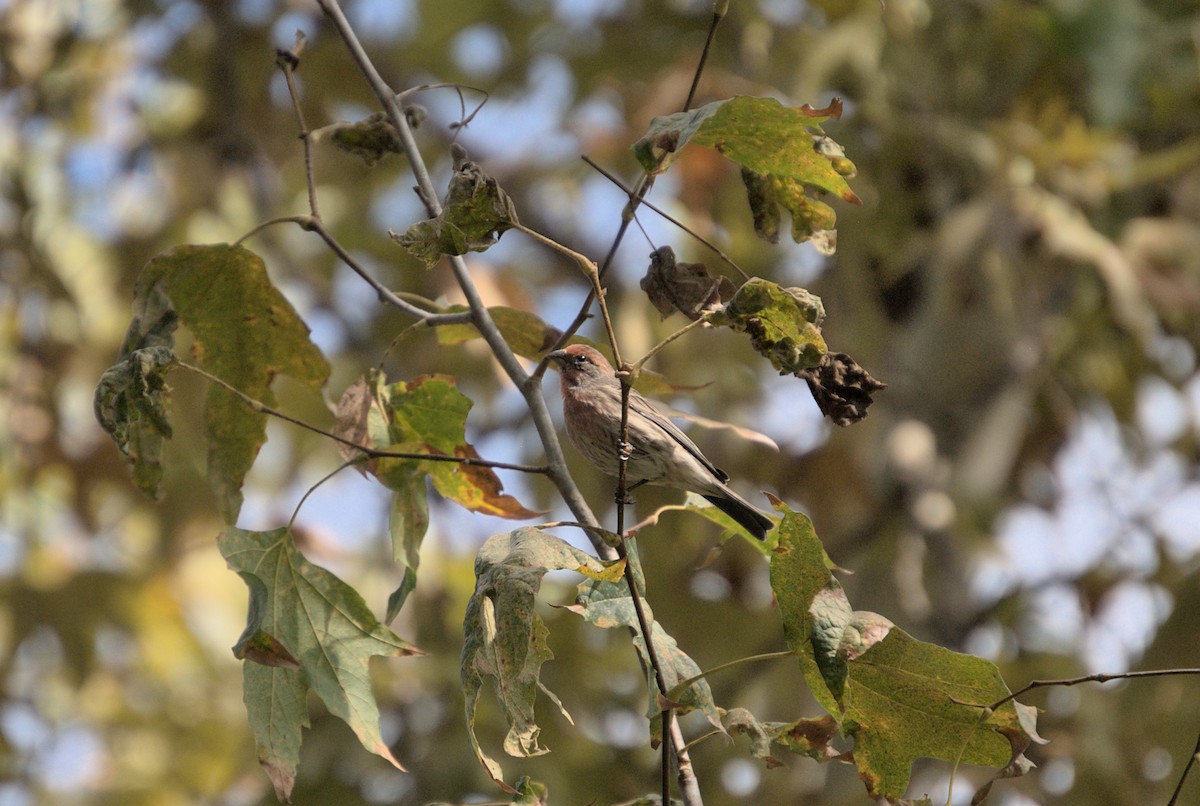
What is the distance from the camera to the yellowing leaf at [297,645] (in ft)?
9.50

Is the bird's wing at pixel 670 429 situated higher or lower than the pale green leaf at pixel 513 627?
lower

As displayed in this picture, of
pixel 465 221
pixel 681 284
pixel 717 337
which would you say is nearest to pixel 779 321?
pixel 681 284

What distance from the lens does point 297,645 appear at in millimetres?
3064

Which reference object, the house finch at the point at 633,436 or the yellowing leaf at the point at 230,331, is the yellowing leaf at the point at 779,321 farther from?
the house finch at the point at 633,436

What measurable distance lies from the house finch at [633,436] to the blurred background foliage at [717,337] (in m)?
2.73

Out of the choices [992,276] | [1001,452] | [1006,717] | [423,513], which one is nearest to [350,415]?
[423,513]

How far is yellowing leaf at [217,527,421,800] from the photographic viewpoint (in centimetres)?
290

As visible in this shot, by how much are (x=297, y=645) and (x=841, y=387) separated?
1.47m

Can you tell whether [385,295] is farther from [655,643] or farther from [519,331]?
[655,643]

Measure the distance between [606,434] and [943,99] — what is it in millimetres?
5813

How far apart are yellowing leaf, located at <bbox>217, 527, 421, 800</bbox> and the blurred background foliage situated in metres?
4.89

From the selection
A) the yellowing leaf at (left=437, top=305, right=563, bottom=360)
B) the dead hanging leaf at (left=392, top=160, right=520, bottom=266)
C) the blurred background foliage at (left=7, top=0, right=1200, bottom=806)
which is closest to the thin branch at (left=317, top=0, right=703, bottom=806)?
the dead hanging leaf at (left=392, top=160, right=520, bottom=266)

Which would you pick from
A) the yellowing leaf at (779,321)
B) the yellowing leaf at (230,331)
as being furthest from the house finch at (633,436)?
the yellowing leaf at (779,321)

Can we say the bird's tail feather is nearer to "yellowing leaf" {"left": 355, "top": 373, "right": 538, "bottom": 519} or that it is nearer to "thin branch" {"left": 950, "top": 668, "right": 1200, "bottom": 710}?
"yellowing leaf" {"left": 355, "top": 373, "right": 538, "bottom": 519}
